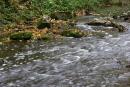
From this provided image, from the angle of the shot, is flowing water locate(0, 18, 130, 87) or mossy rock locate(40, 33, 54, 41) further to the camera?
mossy rock locate(40, 33, 54, 41)

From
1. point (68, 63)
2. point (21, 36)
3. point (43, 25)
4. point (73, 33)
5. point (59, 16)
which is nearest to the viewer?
point (68, 63)

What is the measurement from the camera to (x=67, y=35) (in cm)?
2103

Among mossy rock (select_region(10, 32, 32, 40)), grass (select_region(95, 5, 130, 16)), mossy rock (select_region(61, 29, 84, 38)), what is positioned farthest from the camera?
grass (select_region(95, 5, 130, 16))

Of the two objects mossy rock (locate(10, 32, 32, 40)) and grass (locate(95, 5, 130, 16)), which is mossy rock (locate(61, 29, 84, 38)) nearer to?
mossy rock (locate(10, 32, 32, 40))

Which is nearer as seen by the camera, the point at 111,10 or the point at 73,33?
the point at 73,33

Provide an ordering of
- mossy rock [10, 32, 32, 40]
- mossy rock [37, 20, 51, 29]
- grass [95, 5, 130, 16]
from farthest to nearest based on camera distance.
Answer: grass [95, 5, 130, 16]
mossy rock [37, 20, 51, 29]
mossy rock [10, 32, 32, 40]

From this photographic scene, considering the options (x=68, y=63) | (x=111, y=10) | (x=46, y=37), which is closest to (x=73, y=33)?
(x=46, y=37)

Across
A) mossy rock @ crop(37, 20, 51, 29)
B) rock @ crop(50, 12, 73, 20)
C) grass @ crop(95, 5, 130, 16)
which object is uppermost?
mossy rock @ crop(37, 20, 51, 29)

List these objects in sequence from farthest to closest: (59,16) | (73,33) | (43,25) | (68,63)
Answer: (59,16), (43,25), (73,33), (68,63)

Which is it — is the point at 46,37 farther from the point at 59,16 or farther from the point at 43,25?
the point at 59,16

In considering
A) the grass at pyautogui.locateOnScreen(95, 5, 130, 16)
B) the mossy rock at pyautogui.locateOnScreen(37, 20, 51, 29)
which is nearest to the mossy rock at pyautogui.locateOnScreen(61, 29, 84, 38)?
the mossy rock at pyautogui.locateOnScreen(37, 20, 51, 29)

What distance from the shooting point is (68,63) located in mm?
14359

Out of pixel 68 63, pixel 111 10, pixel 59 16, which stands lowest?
pixel 111 10

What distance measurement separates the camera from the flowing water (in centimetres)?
1175
